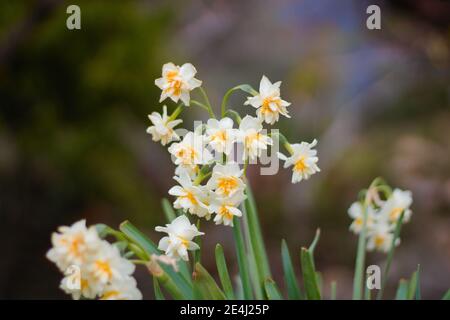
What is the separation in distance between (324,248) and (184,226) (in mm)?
2178

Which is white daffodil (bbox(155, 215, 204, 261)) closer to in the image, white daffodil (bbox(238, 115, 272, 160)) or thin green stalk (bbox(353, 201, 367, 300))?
white daffodil (bbox(238, 115, 272, 160))

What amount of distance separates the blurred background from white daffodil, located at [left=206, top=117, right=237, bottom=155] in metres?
1.44

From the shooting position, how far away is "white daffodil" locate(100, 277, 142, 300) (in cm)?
61

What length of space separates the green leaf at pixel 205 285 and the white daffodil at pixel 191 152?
115 millimetres

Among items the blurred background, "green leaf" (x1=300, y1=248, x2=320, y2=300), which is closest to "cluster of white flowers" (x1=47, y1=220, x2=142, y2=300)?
"green leaf" (x1=300, y1=248, x2=320, y2=300)

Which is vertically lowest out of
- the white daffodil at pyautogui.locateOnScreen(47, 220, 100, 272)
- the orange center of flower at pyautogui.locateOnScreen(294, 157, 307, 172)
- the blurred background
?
the white daffodil at pyautogui.locateOnScreen(47, 220, 100, 272)

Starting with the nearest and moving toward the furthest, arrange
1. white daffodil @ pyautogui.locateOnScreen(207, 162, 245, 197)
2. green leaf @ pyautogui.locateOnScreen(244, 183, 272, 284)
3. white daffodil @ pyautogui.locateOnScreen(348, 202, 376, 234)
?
white daffodil @ pyautogui.locateOnScreen(207, 162, 245, 197) → green leaf @ pyautogui.locateOnScreen(244, 183, 272, 284) → white daffodil @ pyautogui.locateOnScreen(348, 202, 376, 234)

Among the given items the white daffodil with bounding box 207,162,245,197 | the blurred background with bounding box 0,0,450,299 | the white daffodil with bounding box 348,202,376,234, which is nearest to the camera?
the white daffodil with bounding box 207,162,245,197

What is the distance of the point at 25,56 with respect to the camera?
6.53 ft

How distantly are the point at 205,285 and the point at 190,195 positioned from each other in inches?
4.7

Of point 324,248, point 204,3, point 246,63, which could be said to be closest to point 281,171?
point 324,248

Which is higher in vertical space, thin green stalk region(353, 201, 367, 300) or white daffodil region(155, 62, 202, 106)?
white daffodil region(155, 62, 202, 106)

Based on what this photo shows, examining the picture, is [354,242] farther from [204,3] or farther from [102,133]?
[204,3]

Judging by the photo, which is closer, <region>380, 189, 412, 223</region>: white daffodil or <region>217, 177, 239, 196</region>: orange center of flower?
<region>217, 177, 239, 196</region>: orange center of flower
